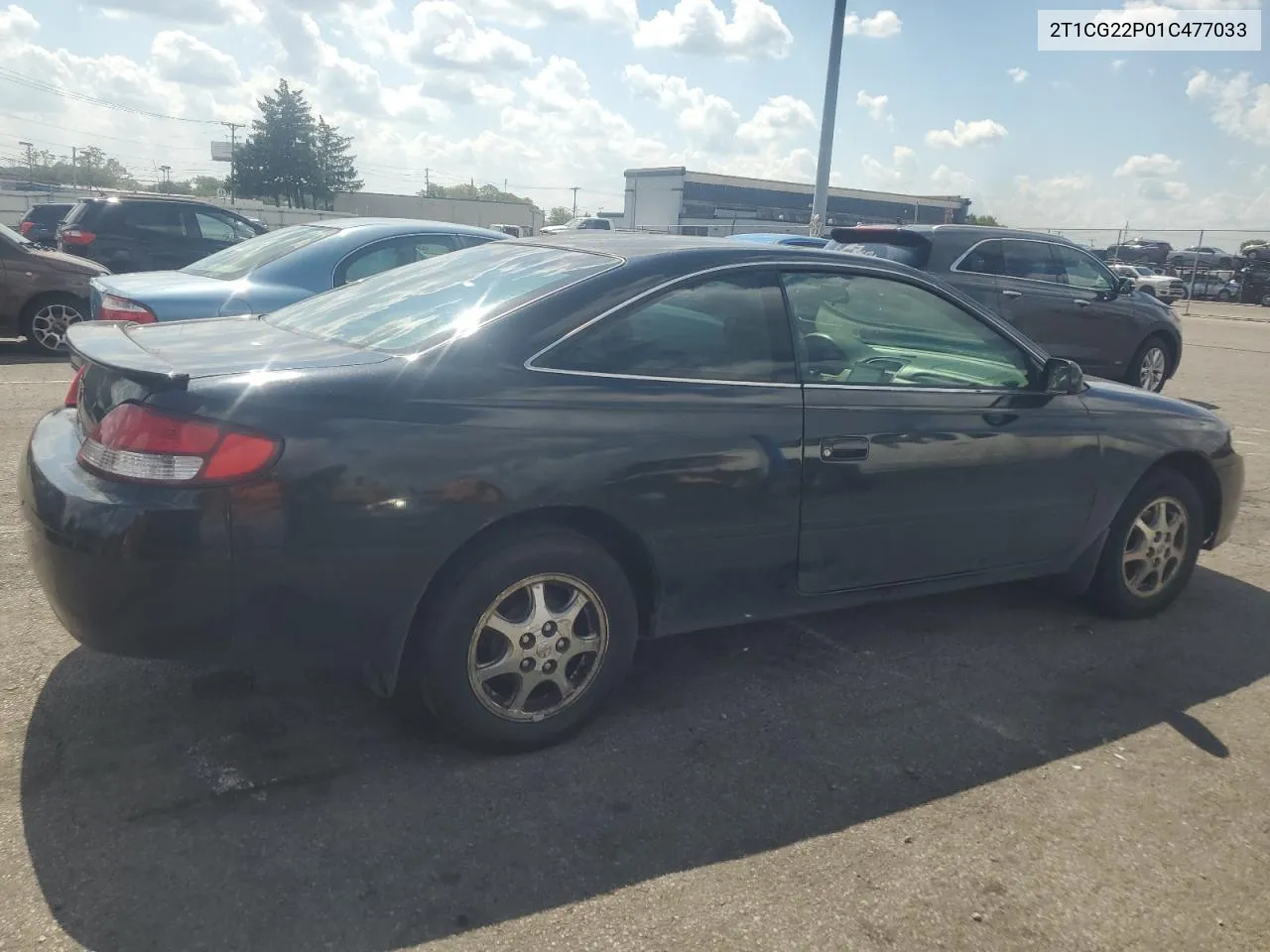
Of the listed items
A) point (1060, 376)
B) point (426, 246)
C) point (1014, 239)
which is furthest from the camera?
point (1014, 239)

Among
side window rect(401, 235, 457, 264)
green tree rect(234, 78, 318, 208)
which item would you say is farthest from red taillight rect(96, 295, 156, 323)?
Result: green tree rect(234, 78, 318, 208)

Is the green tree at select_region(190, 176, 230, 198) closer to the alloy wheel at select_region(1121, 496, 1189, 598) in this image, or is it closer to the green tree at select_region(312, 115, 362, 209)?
the green tree at select_region(312, 115, 362, 209)

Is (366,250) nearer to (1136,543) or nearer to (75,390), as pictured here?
(75,390)

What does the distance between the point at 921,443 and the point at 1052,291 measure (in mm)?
6969

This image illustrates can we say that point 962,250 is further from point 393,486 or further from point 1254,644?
point 393,486

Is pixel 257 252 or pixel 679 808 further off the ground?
pixel 257 252

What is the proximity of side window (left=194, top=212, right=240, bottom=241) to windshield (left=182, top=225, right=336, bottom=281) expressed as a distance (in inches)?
236

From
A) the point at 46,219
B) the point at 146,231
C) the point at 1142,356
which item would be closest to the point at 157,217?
the point at 146,231

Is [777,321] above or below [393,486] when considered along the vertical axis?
above

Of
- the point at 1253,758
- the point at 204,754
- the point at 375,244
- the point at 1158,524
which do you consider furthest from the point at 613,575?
the point at 375,244

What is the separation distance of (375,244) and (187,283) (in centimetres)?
129

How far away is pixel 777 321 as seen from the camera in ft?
11.6

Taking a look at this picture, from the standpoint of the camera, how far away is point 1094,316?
10133mm

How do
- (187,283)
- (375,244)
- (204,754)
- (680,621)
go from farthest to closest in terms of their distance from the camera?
(375,244)
(187,283)
(680,621)
(204,754)
